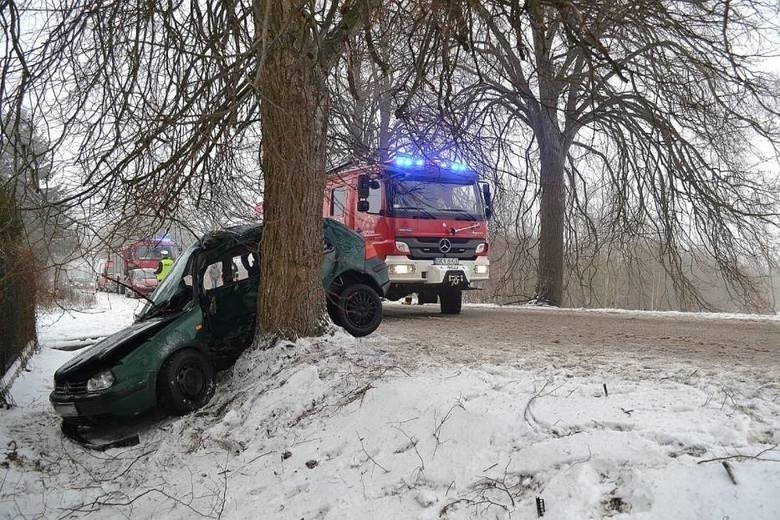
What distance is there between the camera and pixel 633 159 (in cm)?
1302

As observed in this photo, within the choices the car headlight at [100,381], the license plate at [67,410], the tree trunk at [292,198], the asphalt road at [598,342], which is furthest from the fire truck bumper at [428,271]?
the license plate at [67,410]

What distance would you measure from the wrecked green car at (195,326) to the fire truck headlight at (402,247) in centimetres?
243

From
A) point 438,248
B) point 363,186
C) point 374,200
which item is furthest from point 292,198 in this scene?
point 438,248

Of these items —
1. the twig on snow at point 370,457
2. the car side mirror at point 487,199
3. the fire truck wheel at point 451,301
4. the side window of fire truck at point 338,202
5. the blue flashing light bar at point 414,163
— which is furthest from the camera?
the fire truck wheel at point 451,301

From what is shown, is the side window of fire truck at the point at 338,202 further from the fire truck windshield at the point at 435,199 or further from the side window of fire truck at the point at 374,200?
the fire truck windshield at the point at 435,199

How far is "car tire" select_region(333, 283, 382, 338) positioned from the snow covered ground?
1018 millimetres

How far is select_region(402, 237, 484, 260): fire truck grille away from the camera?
36.1 ft

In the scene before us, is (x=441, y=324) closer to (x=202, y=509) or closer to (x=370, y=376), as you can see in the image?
(x=370, y=376)

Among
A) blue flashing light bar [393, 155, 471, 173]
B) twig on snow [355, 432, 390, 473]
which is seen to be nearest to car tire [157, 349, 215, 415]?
twig on snow [355, 432, 390, 473]

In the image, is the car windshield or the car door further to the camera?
the car windshield

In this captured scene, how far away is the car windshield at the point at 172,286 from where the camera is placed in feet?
24.2

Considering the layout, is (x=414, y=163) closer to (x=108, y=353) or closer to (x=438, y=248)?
(x=438, y=248)

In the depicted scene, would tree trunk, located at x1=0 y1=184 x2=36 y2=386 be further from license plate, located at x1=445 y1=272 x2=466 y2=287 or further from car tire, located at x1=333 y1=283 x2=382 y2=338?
license plate, located at x1=445 y1=272 x2=466 y2=287

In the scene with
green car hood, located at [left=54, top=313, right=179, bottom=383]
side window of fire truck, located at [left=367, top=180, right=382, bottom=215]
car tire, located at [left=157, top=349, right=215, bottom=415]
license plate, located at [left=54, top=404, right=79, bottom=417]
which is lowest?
license plate, located at [left=54, top=404, right=79, bottom=417]
